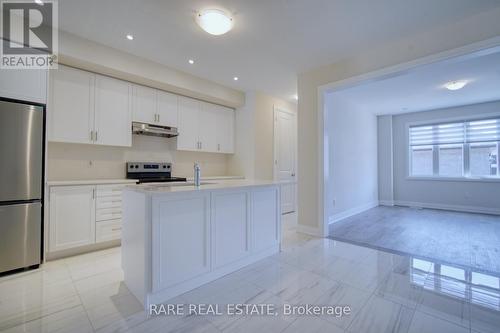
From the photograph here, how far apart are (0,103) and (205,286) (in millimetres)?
2723

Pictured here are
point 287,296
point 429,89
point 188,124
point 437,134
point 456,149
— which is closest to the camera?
point 287,296

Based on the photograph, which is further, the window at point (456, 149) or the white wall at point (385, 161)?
the white wall at point (385, 161)

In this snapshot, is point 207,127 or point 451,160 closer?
point 207,127

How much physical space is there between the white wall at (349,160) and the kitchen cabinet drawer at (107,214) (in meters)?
3.36

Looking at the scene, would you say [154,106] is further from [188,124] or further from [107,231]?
[107,231]

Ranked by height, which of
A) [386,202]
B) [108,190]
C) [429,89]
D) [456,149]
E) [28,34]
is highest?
[429,89]

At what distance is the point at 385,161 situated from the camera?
661cm

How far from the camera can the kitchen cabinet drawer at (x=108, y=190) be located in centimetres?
296

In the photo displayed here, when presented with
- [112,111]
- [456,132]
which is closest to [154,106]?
[112,111]

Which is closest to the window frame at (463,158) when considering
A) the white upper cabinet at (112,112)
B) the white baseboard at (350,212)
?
the white baseboard at (350,212)

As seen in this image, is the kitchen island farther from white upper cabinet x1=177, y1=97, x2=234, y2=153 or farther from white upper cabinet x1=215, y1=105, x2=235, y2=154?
white upper cabinet x1=215, y1=105, x2=235, y2=154

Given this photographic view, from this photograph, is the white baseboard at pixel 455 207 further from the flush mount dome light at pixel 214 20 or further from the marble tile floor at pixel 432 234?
the flush mount dome light at pixel 214 20

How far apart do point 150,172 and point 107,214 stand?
1.06 metres

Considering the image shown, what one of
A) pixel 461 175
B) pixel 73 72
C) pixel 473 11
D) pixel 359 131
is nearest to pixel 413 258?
pixel 473 11
